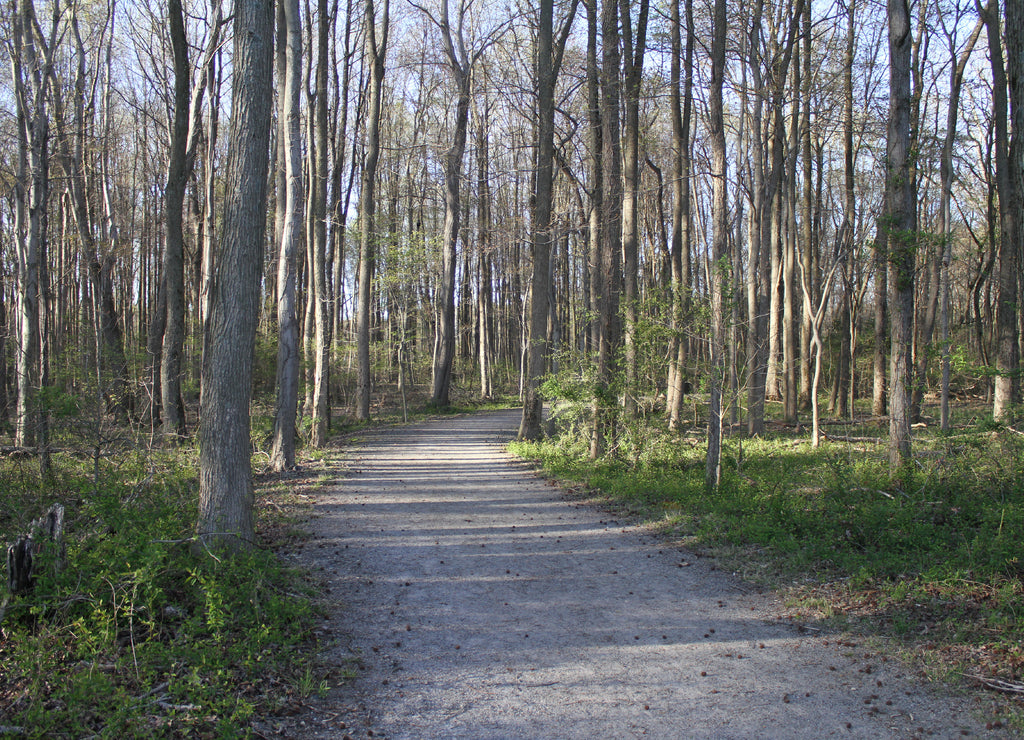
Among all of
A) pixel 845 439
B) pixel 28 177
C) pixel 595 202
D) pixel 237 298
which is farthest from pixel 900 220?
pixel 28 177

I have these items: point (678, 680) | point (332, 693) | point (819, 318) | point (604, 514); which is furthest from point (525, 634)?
point (819, 318)

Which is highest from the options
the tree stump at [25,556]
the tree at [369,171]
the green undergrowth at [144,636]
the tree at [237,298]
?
the tree at [369,171]

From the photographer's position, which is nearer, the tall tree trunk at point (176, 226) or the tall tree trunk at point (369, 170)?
the tall tree trunk at point (176, 226)

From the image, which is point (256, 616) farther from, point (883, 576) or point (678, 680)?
point (883, 576)

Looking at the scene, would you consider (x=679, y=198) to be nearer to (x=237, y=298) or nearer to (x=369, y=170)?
(x=369, y=170)

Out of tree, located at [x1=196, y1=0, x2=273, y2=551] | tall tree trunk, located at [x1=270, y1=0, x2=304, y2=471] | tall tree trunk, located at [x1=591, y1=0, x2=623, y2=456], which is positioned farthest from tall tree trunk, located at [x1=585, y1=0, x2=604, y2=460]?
tree, located at [x1=196, y1=0, x2=273, y2=551]

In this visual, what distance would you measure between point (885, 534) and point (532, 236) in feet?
40.5

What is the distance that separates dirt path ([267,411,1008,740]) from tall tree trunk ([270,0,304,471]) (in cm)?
417

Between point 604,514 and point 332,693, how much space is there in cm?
573

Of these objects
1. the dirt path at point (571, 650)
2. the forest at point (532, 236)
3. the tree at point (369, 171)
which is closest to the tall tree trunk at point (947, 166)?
the forest at point (532, 236)

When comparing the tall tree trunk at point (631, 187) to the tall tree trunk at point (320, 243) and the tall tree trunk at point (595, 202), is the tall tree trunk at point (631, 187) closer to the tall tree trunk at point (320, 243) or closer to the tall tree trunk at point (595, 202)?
the tall tree trunk at point (595, 202)

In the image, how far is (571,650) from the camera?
461 cm

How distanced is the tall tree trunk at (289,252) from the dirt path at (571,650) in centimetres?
417

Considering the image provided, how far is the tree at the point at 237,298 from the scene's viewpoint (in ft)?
18.7
